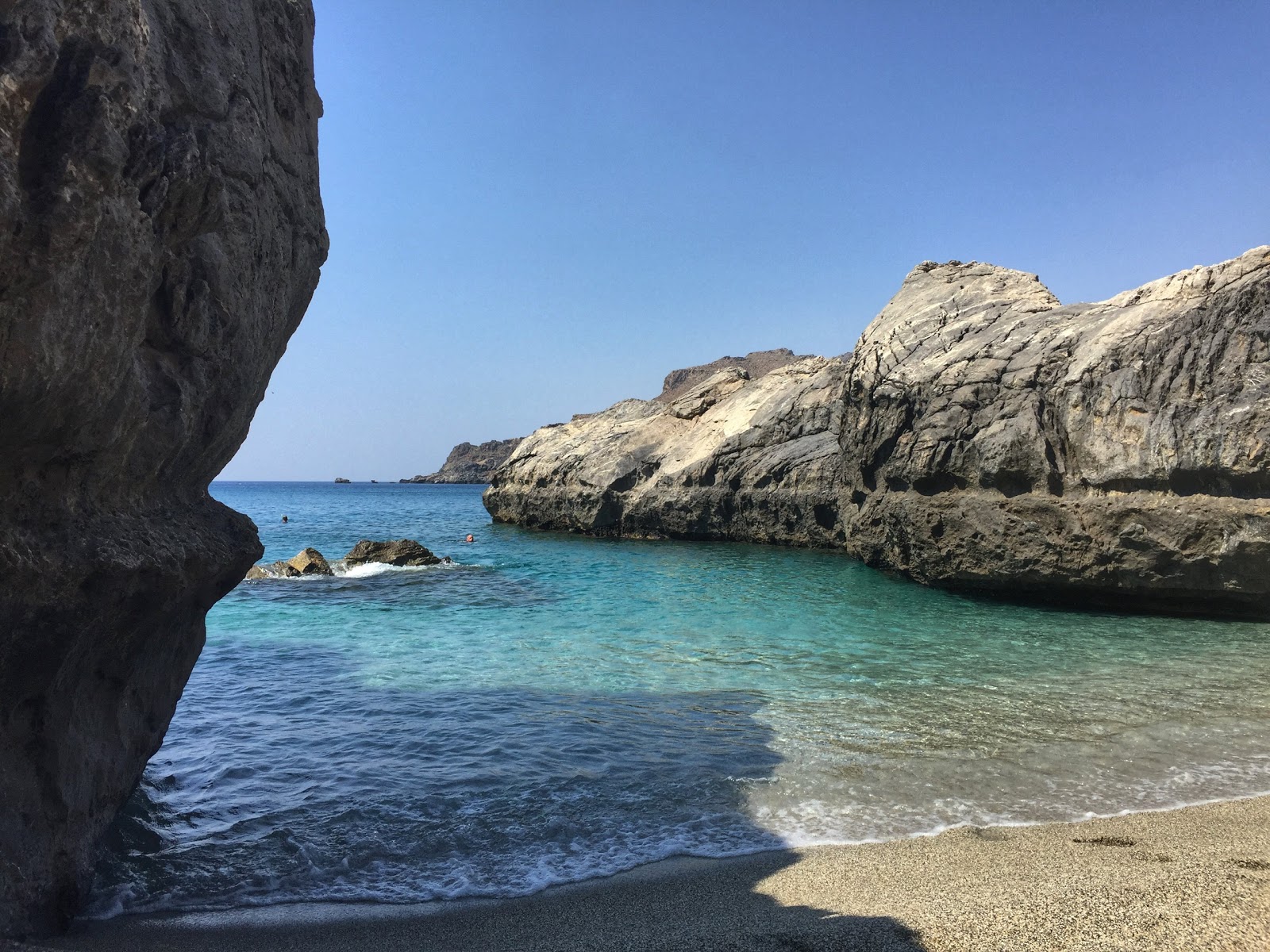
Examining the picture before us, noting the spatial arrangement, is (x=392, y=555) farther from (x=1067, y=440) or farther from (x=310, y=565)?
(x=1067, y=440)

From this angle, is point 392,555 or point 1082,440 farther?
point 392,555

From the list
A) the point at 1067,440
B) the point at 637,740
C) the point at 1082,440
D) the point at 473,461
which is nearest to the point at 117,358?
the point at 637,740

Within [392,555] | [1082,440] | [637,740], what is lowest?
[637,740]

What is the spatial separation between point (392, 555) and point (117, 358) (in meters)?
23.2

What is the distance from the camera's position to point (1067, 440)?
52.1 feet

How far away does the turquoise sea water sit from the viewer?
19.4 ft

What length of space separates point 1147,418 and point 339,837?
1461 centimetres

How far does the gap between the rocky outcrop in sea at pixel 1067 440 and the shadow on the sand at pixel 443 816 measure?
9.25 m

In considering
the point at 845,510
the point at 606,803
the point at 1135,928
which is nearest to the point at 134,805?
the point at 606,803

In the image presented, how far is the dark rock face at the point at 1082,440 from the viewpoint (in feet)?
44.8

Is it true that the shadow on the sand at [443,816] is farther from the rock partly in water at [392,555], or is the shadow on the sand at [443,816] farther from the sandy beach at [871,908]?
the rock partly in water at [392,555]

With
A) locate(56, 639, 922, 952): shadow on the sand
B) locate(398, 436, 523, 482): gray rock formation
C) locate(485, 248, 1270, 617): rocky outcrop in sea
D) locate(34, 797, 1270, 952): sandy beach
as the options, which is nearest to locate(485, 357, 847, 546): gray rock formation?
locate(485, 248, 1270, 617): rocky outcrop in sea

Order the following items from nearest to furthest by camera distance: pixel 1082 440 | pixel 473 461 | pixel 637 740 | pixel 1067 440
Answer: pixel 637 740
pixel 1082 440
pixel 1067 440
pixel 473 461

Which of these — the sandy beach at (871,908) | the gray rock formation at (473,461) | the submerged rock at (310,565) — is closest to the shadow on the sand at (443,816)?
the sandy beach at (871,908)
